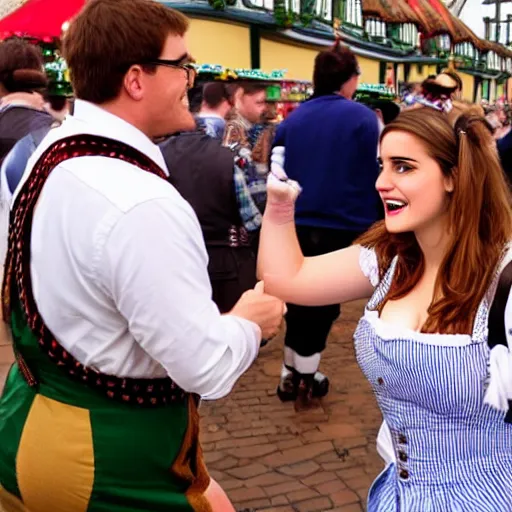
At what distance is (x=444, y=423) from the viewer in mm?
1764

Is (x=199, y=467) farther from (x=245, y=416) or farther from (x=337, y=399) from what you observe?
(x=337, y=399)

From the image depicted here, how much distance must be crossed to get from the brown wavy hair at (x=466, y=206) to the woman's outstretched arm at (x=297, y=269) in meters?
0.33

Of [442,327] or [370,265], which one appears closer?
[442,327]

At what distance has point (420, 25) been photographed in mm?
17234

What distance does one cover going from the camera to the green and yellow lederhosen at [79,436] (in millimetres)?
1627

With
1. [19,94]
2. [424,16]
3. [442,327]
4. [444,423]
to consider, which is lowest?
[444,423]

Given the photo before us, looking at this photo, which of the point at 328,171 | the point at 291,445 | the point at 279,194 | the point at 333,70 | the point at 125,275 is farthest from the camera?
the point at 333,70

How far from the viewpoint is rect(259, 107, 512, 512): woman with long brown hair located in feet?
5.65

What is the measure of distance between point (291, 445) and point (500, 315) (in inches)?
99.4

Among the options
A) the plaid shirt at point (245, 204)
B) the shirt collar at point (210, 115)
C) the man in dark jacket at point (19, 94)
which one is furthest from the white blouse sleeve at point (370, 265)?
the shirt collar at point (210, 115)

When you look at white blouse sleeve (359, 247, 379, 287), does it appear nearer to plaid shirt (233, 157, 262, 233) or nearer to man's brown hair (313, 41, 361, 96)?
plaid shirt (233, 157, 262, 233)

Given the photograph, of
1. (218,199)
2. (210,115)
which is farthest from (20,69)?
(218,199)

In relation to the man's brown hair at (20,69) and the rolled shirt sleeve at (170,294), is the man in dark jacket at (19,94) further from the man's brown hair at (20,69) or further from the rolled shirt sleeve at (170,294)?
the rolled shirt sleeve at (170,294)

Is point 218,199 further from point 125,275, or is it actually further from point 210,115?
point 125,275
